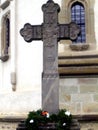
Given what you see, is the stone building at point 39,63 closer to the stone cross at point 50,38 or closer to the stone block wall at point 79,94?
the stone block wall at point 79,94

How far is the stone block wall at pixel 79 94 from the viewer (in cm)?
1307

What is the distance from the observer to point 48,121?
8664 millimetres

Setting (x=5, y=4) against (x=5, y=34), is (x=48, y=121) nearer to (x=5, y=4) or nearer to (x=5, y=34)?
(x=5, y=34)

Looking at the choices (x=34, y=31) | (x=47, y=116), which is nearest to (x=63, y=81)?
(x=34, y=31)

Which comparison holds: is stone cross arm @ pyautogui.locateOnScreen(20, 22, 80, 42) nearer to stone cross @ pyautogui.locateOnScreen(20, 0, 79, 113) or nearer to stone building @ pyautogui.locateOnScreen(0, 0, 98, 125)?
stone cross @ pyautogui.locateOnScreen(20, 0, 79, 113)

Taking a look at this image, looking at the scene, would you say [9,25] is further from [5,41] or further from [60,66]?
[60,66]

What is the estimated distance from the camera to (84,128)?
42.5 feet

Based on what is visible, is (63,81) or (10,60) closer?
(63,81)

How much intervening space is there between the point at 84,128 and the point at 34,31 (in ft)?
13.9

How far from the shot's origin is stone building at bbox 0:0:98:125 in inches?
516

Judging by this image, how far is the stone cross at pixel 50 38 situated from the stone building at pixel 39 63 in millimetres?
3365

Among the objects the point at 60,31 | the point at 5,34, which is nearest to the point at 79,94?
the point at 60,31

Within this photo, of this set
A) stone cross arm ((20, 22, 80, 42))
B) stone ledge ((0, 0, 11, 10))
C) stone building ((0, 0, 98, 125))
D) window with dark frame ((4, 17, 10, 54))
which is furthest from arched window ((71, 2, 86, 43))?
stone cross arm ((20, 22, 80, 42))

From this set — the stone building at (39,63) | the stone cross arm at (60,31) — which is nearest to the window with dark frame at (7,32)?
the stone building at (39,63)
